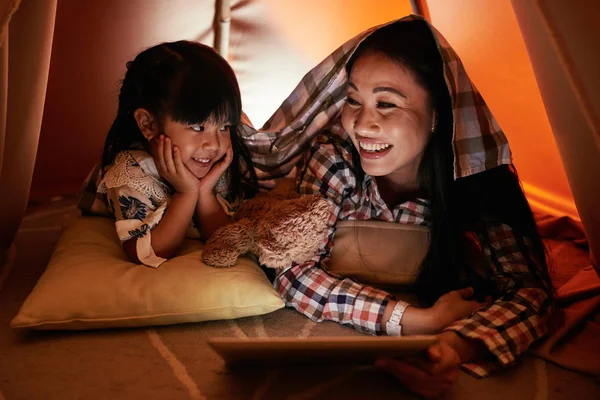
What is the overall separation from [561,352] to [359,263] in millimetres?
454

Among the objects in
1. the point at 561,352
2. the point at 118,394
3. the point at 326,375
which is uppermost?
the point at 118,394

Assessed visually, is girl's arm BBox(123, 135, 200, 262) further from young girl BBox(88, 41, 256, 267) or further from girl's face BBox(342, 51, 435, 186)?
girl's face BBox(342, 51, 435, 186)

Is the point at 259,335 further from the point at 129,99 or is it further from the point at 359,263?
the point at 129,99

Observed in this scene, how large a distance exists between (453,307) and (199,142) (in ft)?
2.17

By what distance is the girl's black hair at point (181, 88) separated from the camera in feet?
4.60

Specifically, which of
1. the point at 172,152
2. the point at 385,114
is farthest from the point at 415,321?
the point at 172,152

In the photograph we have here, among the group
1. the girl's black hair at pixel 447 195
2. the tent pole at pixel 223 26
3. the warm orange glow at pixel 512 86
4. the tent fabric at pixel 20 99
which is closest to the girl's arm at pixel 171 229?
the tent fabric at pixel 20 99

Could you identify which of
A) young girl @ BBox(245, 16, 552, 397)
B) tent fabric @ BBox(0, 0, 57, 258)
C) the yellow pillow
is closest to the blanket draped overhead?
young girl @ BBox(245, 16, 552, 397)

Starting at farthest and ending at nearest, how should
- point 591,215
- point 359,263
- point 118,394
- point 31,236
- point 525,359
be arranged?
point 31,236 < point 359,263 < point 591,215 < point 525,359 < point 118,394

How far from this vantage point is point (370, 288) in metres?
1.29

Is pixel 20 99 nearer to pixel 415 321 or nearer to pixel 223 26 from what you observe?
pixel 223 26

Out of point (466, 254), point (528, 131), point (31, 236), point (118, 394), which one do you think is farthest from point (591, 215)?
point (31, 236)

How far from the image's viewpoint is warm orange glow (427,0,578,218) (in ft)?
5.67

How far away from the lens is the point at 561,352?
1188mm
